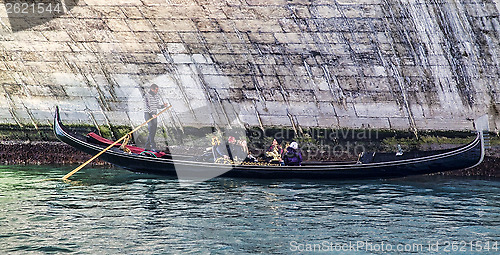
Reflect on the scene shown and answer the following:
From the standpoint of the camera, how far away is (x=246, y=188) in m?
8.34

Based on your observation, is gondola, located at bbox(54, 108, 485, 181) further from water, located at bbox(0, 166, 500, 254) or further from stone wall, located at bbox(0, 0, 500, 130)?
stone wall, located at bbox(0, 0, 500, 130)

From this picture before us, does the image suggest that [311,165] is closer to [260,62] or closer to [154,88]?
[260,62]

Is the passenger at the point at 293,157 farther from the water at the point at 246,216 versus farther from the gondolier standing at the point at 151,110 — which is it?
the gondolier standing at the point at 151,110

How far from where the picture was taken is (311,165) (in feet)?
28.3

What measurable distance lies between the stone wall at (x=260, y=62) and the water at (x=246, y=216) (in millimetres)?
1498

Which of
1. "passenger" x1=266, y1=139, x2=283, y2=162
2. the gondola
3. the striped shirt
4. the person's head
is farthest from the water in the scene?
the person's head

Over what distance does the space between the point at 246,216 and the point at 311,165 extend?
226 cm

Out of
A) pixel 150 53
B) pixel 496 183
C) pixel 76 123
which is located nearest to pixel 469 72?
pixel 496 183

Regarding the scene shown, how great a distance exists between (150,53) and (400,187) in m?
4.61

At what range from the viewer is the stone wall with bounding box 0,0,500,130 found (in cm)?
830

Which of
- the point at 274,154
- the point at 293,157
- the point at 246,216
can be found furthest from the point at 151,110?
the point at 246,216

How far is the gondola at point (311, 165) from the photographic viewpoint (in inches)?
322

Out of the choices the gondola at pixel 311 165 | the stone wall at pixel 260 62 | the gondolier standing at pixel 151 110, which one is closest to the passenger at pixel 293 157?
the gondola at pixel 311 165

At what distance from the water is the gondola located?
0.15 m
